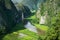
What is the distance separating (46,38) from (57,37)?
268cm

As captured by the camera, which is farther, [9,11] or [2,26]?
[9,11]

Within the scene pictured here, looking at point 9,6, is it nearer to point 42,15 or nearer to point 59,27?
point 42,15

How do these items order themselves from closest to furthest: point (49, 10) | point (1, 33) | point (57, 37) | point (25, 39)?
point (57, 37)
point (25, 39)
point (1, 33)
point (49, 10)

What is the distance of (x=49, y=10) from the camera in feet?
438

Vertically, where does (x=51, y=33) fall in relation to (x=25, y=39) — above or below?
above

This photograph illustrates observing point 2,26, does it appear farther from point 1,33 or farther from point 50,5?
point 50,5

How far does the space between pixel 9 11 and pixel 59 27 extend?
279 ft

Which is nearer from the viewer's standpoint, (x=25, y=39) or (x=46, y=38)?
(x=46, y=38)

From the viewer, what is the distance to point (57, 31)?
173 ft

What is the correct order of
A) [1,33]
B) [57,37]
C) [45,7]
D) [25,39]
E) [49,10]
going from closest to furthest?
1. [57,37]
2. [25,39]
3. [1,33]
4. [49,10]
5. [45,7]

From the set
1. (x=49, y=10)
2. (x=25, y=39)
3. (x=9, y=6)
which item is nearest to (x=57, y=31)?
(x=25, y=39)

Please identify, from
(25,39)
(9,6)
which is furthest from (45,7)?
(25,39)

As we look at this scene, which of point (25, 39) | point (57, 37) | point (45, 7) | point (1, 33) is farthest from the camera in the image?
point (45, 7)

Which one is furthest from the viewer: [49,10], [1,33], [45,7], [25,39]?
[45,7]
